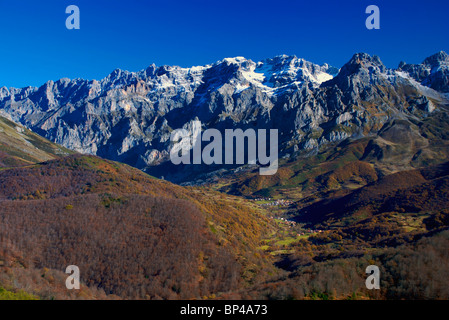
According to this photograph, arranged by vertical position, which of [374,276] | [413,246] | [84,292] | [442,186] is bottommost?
[84,292]

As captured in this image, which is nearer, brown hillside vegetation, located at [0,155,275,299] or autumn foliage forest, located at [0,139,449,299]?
autumn foliage forest, located at [0,139,449,299]

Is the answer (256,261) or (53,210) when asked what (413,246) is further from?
(53,210)

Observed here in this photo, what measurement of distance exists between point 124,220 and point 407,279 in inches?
3384

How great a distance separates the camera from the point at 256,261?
332 feet

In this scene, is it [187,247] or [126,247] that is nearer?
[126,247]

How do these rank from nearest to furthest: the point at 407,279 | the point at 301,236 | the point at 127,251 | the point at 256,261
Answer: the point at 407,279, the point at 127,251, the point at 256,261, the point at 301,236

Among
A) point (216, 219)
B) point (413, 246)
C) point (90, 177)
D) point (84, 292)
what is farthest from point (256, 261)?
point (90, 177)

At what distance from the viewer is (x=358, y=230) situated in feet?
467

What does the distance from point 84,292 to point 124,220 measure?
45035mm

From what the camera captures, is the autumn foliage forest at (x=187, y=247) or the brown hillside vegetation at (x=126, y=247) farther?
the brown hillside vegetation at (x=126, y=247)
